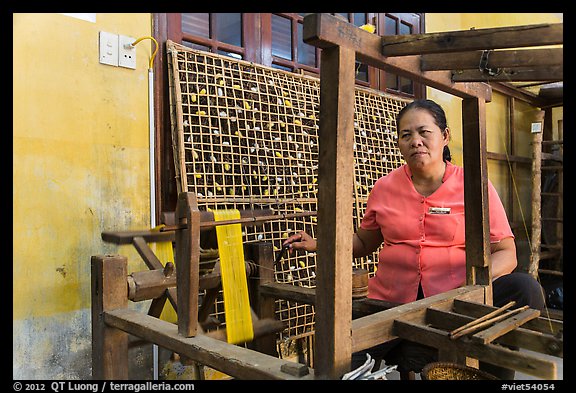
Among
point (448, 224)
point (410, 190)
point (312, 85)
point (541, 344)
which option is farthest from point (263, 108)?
point (541, 344)

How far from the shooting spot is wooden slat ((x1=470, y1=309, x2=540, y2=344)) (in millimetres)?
1128

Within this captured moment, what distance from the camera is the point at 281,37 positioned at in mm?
3010

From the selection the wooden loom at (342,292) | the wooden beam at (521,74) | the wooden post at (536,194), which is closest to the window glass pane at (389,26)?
the wooden post at (536,194)

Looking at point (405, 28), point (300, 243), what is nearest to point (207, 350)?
point (300, 243)

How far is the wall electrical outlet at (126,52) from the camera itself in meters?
2.24

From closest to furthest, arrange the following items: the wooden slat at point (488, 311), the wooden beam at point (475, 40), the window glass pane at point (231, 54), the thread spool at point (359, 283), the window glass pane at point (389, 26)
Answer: the wooden beam at point (475, 40) < the wooden slat at point (488, 311) < the thread spool at point (359, 283) < the window glass pane at point (231, 54) < the window glass pane at point (389, 26)

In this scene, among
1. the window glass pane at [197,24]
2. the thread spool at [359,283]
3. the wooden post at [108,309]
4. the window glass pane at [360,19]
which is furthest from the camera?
the window glass pane at [360,19]

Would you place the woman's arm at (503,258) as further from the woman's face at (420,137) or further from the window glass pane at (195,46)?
the window glass pane at (195,46)

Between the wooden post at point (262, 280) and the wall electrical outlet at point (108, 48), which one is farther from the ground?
the wall electrical outlet at point (108, 48)

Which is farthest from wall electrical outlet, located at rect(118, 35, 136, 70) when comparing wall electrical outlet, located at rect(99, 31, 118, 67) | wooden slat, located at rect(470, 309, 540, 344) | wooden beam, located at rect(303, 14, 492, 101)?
wooden slat, located at rect(470, 309, 540, 344)

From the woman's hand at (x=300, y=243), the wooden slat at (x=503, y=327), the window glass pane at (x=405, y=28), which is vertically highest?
the window glass pane at (x=405, y=28)

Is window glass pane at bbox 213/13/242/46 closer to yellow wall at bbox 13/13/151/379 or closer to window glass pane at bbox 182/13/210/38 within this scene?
window glass pane at bbox 182/13/210/38

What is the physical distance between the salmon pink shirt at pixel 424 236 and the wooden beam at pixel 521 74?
0.61 meters

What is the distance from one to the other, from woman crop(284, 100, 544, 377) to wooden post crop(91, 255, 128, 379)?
2.18 feet
